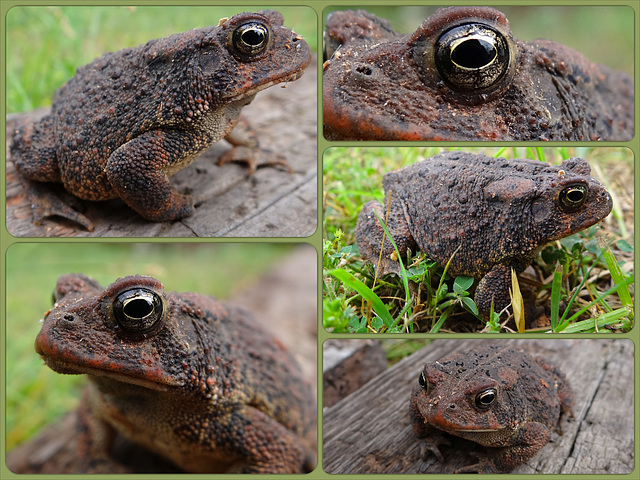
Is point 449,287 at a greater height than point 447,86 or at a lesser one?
lesser

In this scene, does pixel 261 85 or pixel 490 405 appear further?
pixel 261 85

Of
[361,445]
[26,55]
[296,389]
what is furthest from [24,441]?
[26,55]

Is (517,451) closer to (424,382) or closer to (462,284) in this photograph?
(424,382)

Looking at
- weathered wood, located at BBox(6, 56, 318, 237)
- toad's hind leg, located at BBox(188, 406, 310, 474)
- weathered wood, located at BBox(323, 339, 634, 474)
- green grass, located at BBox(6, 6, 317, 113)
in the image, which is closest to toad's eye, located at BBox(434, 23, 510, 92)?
weathered wood, located at BBox(6, 56, 318, 237)

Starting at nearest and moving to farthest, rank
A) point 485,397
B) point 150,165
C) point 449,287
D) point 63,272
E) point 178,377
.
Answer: point 178,377
point 485,397
point 150,165
point 449,287
point 63,272

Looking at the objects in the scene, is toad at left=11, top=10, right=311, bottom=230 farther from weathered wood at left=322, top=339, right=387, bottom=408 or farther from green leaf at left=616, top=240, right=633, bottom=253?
green leaf at left=616, top=240, right=633, bottom=253

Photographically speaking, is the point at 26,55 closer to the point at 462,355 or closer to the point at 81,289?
the point at 81,289

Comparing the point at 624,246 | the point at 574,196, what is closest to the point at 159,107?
the point at 574,196
